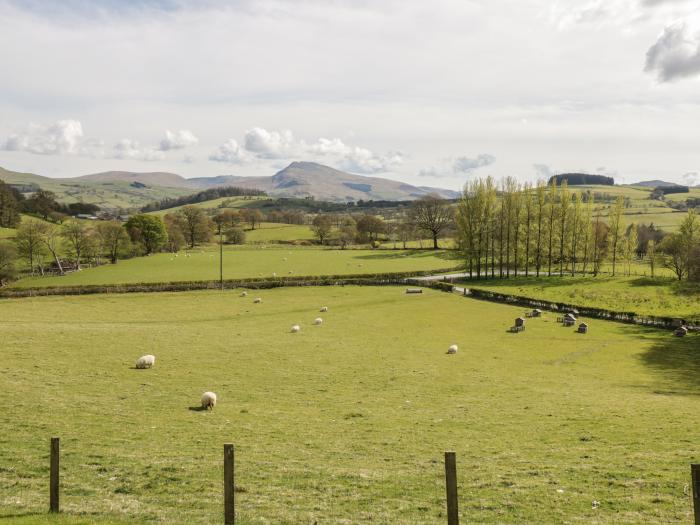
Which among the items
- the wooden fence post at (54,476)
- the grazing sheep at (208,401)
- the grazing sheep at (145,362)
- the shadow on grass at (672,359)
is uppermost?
the wooden fence post at (54,476)

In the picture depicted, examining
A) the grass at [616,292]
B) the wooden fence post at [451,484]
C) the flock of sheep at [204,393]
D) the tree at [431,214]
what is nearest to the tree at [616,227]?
the grass at [616,292]

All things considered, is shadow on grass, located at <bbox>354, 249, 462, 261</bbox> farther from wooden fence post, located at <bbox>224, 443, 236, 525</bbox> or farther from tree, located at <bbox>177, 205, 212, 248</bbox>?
wooden fence post, located at <bbox>224, 443, 236, 525</bbox>

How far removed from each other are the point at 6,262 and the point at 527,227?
335ft

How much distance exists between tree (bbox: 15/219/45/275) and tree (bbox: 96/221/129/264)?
14465mm

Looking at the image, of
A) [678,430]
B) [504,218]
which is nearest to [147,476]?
[678,430]

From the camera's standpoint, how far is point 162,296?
83.6 metres

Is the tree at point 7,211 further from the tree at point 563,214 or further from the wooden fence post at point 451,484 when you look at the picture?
the wooden fence post at point 451,484

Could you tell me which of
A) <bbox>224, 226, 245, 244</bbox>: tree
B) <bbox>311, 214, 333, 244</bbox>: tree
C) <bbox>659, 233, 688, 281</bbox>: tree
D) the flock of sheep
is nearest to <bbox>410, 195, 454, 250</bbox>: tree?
<bbox>311, 214, 333, 244</bbox>: tree

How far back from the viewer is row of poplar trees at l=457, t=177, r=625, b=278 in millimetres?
102688

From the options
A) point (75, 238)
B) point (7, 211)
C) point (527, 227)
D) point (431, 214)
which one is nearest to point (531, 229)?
point (527, 227)

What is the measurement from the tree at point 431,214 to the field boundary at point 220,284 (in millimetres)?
56982

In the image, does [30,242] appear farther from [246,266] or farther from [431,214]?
[431,214]

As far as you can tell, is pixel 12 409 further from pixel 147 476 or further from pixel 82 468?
pixel 147 476

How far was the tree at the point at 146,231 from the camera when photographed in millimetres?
140625
